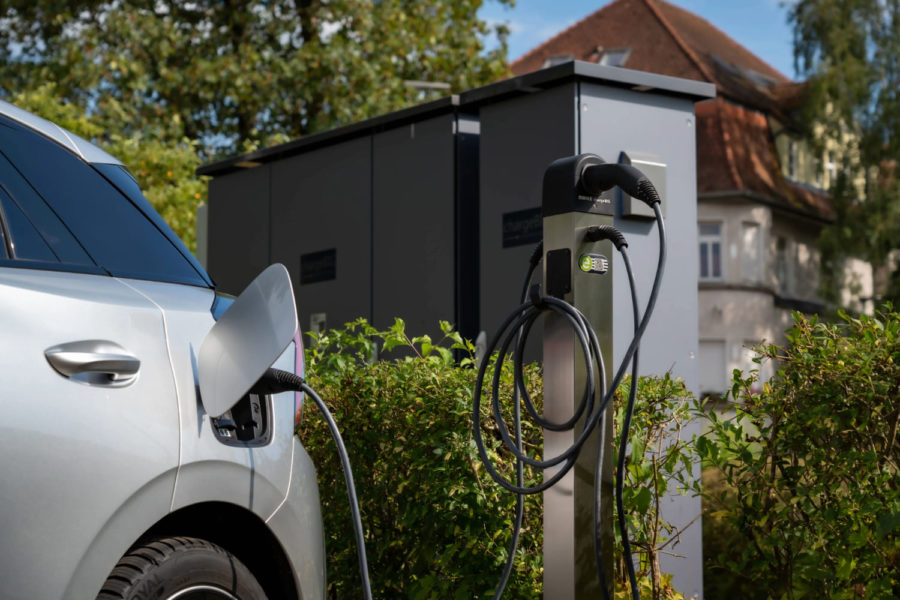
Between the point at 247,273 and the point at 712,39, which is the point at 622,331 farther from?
the point at 712,39

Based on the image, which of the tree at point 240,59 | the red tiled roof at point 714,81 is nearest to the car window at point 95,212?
the tree at point 240,59

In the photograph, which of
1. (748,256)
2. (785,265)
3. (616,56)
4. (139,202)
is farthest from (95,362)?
(616,56)

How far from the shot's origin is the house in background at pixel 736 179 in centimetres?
3436

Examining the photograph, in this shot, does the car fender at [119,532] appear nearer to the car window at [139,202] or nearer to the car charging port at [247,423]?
the car charging port at [247,423]

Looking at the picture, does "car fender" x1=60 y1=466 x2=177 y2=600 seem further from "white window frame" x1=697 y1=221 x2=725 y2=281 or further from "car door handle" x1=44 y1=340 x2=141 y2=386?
"white window frame" x1=697 y1=221 x2=725 y2=281

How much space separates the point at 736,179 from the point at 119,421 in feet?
108

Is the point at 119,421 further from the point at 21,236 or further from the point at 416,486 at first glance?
the point at 416,486

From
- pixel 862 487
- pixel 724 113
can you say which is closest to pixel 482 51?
pixel 724 113

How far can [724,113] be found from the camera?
1369 inches

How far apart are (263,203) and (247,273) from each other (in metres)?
0.55

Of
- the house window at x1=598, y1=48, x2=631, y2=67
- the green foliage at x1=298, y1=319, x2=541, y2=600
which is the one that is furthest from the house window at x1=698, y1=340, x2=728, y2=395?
the green foliage at x1=298, y1=319, x2=541, y2=600

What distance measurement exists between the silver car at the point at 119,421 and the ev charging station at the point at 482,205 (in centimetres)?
226

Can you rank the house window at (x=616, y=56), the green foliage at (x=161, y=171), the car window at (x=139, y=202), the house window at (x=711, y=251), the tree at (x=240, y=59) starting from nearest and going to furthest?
the car window at (x=139, y=202)
the green foliage at (x=161, y=171)
the tree at (x=240, y=59)
the house window at (x=711, y=251)
the house window at (x=616, y=56)

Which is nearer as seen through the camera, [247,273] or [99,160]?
[99,160]
